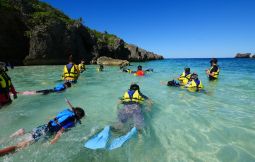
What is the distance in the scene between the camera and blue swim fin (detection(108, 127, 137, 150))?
4.96m

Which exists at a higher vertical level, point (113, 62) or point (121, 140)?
point (121, 140)

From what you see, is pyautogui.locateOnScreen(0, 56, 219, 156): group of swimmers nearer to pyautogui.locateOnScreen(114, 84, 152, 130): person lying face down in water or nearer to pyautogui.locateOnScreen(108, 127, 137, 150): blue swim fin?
pyautogui.locateOnScreen(114, 84, 152, 130): person lying face down in water

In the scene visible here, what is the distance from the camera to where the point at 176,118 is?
7.35 m

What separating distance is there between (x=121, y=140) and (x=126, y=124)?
1.21 meters

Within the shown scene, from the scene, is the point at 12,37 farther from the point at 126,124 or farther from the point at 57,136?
the point at 57,136

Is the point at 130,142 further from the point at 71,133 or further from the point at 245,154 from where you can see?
the point at 245,154

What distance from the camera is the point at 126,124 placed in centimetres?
639

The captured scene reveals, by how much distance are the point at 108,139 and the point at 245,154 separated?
10.4 ft

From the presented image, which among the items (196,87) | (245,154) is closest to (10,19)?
(196,87)

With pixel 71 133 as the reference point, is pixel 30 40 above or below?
above

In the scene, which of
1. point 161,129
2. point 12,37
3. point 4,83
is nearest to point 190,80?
point 161,129

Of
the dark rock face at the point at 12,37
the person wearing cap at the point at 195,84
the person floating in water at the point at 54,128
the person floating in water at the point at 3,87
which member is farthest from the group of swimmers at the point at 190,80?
the dark rock face at the point at 12,37

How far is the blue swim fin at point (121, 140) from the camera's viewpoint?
4965mm

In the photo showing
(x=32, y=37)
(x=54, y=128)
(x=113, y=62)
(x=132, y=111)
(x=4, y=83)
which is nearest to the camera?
(x=54, y=128)
